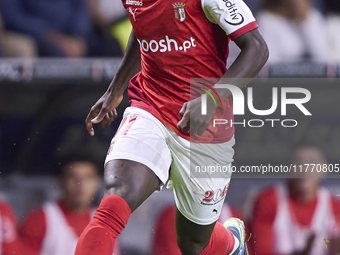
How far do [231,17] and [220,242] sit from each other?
129 centimetres

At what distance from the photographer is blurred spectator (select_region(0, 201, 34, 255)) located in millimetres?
3967

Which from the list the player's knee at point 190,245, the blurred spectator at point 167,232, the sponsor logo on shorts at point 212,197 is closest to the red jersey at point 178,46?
the sponsor logo on shorts at point 212,197

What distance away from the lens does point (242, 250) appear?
3121 mm

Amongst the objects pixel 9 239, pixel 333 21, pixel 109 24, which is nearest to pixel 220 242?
pixel 9 239

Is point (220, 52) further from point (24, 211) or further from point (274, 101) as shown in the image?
→ point (24, 211)

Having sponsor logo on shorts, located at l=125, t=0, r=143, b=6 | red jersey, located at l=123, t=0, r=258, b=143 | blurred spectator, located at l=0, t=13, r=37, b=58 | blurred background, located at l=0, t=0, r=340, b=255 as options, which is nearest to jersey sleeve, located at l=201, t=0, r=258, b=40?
red jersey, located at l=123, t=0, r=258, b=143

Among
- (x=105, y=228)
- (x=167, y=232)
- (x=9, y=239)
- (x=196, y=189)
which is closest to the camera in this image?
(x=105, y=228)

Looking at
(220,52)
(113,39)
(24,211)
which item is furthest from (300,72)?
(24,211)

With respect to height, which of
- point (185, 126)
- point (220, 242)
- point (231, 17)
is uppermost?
point (231, 17)

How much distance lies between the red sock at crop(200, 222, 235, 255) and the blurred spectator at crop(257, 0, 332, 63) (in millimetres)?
2033

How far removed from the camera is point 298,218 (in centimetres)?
433

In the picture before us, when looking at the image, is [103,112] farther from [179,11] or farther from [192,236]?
[192,236]

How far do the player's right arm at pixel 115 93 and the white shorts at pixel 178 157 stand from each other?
21 centimetres

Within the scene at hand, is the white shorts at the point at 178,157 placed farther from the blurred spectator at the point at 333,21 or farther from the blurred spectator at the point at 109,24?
the blurred spectator at the point at 333,21
